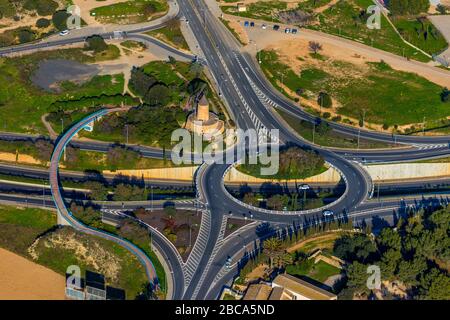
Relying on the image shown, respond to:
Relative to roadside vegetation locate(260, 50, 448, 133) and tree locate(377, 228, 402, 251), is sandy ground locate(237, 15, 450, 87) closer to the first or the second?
roadside vegetation locate(260, 50, 448, 133)

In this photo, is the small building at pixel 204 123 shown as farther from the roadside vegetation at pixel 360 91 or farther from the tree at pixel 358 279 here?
the tree at pixel 358 279

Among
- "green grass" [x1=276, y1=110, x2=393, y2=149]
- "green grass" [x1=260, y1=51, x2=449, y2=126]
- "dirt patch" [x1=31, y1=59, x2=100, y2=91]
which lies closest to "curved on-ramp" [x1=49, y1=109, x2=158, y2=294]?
"dirt patch" [x1=31, y1=59, x2=100, y2=91]

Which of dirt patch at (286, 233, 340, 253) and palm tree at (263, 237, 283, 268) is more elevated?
palm tree at (263, 237, 283, 268)

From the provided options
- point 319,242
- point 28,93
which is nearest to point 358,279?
point 319,242

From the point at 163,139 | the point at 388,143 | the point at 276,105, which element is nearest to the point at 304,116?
the point at 276,105

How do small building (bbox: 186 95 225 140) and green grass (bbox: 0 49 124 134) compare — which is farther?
green grass (bbox: 0 49 124 134)

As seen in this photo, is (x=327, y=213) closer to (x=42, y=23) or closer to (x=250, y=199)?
(x=250, y=199)
